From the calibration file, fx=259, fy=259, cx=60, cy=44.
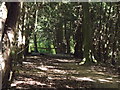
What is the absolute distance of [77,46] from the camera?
24062 millimetres

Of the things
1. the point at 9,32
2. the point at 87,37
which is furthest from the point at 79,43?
the point at 9,32

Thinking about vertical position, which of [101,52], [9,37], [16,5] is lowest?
[101,52]

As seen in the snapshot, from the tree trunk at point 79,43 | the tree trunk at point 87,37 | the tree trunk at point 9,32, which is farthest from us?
the tree trunk at point 79,43

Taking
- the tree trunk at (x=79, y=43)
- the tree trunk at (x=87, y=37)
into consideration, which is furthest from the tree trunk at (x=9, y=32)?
the tree trunk at (x=79, y=43)

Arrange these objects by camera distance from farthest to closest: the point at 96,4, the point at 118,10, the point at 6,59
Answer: the point at 96,4
the point at 118,10
the point at 6,59

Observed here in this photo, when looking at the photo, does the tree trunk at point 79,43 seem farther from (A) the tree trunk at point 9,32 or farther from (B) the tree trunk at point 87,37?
(A) the tree trunk at point 9,32

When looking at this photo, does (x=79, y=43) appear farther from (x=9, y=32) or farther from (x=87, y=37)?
(x=9, y=32)

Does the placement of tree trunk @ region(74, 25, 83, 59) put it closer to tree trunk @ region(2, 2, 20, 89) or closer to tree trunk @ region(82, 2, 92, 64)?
tree trunk @ region(82, 2, 92, 64)

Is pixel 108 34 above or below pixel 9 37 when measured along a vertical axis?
below

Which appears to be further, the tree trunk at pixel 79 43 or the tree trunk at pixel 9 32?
the tree trunk at pixel 79 43

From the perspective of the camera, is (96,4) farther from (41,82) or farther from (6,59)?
(6,59)

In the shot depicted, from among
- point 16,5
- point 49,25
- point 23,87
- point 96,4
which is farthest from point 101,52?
point 16,5

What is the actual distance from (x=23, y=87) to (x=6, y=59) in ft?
15.4

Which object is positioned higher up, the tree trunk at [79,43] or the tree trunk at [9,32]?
the tree trunk at [9,32]
